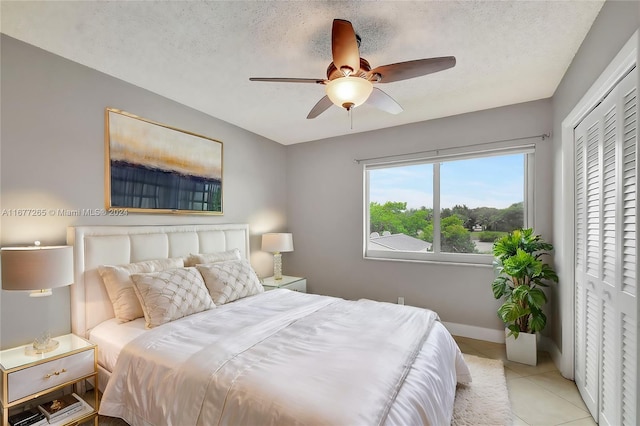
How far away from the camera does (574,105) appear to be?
2301 millimetres

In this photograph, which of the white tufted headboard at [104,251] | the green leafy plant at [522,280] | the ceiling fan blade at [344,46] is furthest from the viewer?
the green leafy plant at [522,280]

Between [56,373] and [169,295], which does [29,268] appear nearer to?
[56,373]

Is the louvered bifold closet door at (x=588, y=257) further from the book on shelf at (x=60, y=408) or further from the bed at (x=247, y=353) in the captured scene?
the book on shelf at (x=60, y=408)

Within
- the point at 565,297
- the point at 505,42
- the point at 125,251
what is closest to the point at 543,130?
the point at 505,42

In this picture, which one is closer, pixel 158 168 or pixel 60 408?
pixel 60 408

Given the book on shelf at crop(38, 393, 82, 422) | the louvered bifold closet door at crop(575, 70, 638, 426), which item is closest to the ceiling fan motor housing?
the louvered bifold closet door at crop(575, 70, 638, 426)

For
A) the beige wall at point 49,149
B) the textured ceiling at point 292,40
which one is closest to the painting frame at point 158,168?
the beige wall at point 49,149

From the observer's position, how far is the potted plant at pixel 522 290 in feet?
8.93

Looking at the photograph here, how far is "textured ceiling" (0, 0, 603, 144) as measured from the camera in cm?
176

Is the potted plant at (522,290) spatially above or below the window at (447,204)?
below

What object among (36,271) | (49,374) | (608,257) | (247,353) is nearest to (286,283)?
(247,353)

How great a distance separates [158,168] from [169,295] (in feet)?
4.37

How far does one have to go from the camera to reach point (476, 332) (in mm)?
3412

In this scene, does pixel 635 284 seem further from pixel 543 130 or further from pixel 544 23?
pixel 543 130
